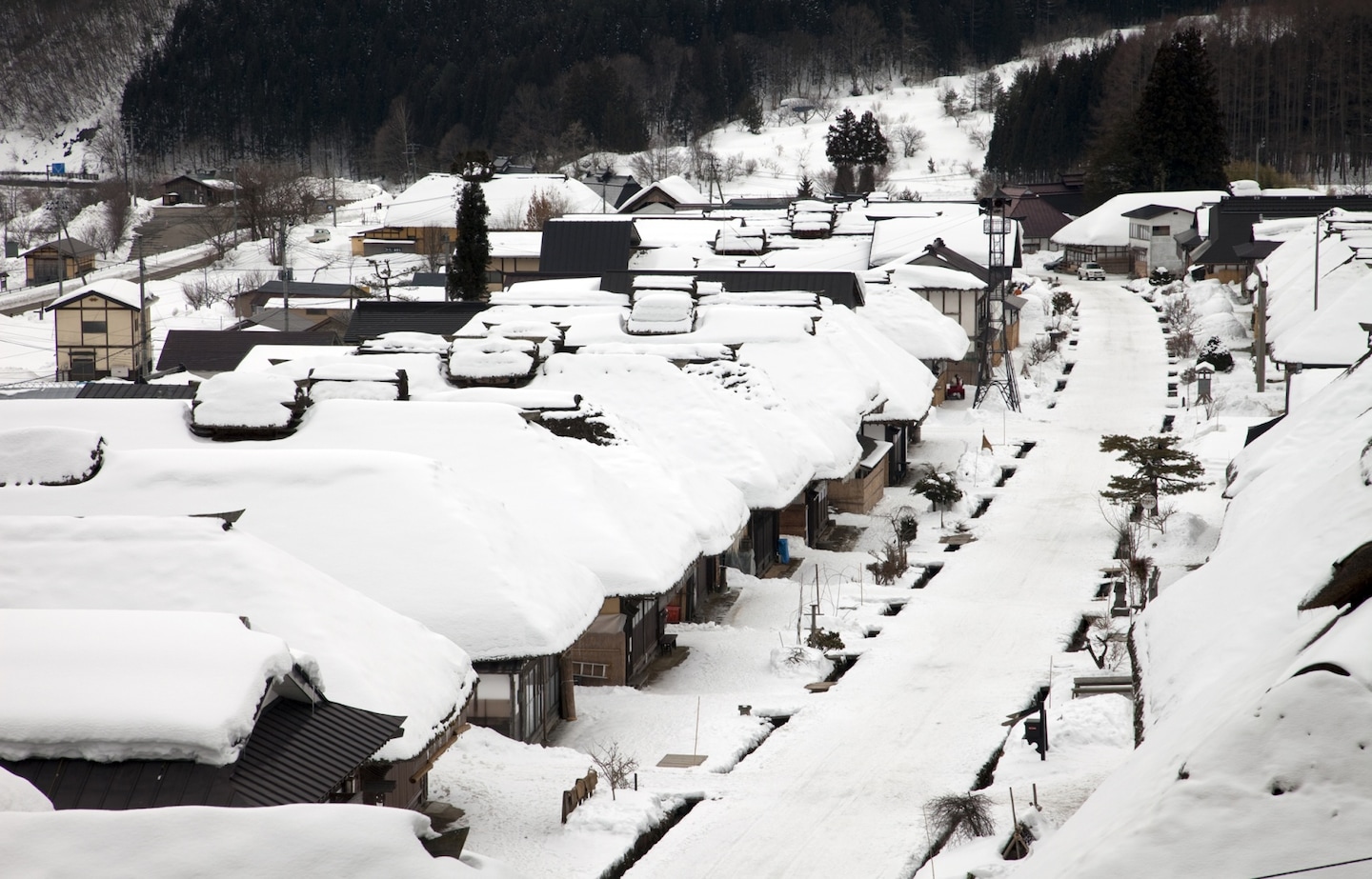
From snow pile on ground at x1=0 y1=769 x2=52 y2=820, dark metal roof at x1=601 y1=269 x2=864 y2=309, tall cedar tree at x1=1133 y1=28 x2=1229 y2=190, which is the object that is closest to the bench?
snow pile on ground at x1=0 y1=769 x2=52 y2=820

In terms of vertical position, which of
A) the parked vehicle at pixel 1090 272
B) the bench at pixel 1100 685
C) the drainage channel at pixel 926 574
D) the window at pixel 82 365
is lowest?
the drainage channel at pixel 926 574

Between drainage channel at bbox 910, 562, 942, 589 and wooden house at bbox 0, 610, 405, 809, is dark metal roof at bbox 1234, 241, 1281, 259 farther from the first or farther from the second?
wooden house at bbox 0, 610, 405, 809

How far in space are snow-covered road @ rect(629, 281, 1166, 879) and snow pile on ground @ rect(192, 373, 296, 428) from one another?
8746mm

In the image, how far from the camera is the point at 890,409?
35.3 m

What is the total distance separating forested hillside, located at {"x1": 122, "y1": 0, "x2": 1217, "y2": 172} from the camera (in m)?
154

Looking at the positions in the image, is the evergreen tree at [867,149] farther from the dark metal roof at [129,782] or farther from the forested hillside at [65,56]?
the forested hillside at [65,56]

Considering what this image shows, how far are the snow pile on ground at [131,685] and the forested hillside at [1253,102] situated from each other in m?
86.8

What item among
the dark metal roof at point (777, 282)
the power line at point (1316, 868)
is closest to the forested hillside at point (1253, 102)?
the dark metal roof at point (777, 282)

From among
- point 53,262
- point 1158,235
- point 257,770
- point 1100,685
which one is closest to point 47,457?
point 257,770

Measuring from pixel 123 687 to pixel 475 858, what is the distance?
5.48 metres

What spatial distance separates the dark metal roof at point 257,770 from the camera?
10.5m

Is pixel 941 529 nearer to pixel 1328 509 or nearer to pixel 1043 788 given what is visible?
pixel 1043 788

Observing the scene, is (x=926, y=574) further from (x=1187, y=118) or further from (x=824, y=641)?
(x=1187, y=118)

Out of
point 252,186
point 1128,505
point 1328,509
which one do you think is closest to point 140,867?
point 1328,509
